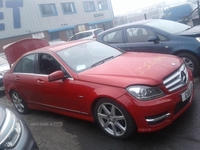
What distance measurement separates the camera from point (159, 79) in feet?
9.02

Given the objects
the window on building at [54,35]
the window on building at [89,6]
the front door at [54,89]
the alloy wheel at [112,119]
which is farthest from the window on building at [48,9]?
the alloy wheel at [112,119]

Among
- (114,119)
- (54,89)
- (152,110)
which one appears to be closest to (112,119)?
(114,119)

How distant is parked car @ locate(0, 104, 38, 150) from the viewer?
6.92 feet

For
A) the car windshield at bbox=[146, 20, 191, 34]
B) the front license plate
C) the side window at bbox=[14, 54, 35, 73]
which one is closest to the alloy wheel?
the front license plate

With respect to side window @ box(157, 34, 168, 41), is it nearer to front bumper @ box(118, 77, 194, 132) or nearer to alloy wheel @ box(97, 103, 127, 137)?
front bumper @ box(118, 77, 194, 132)

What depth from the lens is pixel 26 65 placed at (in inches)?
172

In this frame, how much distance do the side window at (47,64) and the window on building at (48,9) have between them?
22886mm

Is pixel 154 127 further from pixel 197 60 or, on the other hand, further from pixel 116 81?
pixel 197 60

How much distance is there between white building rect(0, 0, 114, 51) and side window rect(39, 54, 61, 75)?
17544 mm

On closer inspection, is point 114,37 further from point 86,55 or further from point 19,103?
point 19,103

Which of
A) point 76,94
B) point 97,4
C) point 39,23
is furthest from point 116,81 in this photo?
point 97,4

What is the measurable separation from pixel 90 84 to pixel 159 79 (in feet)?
3.18

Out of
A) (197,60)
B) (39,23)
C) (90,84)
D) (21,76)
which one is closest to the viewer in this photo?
(90,84)

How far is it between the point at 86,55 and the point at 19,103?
2.19 meters
